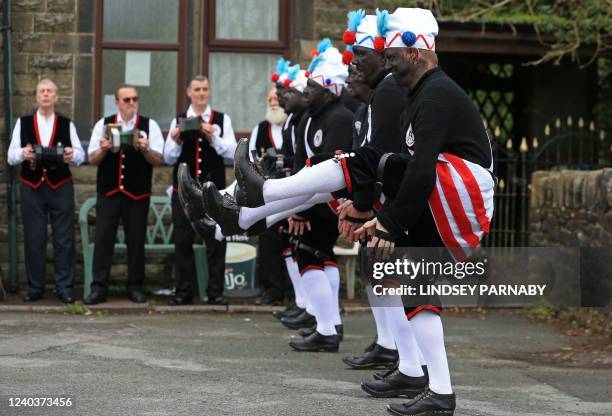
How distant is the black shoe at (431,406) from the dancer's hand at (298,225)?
2721 mm

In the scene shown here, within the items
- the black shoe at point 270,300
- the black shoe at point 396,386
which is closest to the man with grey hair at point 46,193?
the black shoe at point 270,300

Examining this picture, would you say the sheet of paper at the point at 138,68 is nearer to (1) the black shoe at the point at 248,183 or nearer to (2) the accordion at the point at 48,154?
(2) the accordion at the point at 48,154

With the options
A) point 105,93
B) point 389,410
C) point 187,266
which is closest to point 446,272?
point 389,410

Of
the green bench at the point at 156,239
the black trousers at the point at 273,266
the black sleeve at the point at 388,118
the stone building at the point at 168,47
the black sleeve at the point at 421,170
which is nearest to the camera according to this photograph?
the black sleeve at the point at 421,170

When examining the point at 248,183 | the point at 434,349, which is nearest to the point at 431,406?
the point at 434,349

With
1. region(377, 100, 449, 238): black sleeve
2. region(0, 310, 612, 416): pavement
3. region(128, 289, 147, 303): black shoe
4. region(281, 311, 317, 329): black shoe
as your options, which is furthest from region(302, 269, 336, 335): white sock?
region(128, 289, 147, 303): black shoe

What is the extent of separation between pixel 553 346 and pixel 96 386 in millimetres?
4058

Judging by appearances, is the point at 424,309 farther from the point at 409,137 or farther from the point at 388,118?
the point at 388,118

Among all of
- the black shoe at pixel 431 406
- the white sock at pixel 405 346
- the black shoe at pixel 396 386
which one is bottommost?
the black shoe at pixel 396 386

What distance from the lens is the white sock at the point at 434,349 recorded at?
615cm

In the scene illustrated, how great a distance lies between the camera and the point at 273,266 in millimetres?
12594

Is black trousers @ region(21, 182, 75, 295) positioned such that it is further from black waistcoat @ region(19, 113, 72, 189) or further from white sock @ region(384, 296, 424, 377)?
white sock @ region(384, 296, 424, 377)

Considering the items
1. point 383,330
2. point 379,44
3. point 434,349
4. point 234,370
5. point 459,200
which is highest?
point 379,44

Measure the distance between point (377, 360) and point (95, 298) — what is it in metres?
4.59
